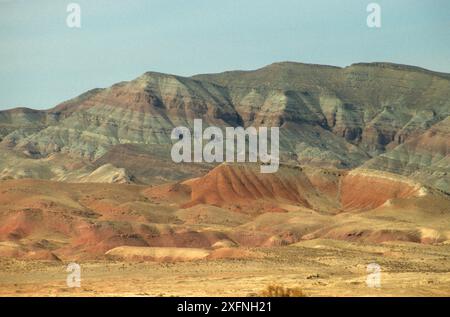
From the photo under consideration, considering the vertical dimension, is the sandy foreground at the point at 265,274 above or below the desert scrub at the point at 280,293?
below

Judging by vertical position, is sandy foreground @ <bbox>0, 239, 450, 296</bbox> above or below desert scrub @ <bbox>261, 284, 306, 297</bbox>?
below

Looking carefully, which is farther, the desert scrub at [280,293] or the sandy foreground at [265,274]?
the sandy foreground at [265,274]

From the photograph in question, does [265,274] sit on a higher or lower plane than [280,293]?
lower

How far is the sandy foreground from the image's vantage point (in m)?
68.6

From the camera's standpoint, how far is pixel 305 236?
6275 inches

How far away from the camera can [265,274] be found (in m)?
91.2

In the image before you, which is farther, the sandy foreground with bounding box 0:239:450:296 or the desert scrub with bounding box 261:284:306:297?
the sandy foreground with bounding box 0:239:450:296

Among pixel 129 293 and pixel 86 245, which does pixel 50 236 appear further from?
pixel 129 293

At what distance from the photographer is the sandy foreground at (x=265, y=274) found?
68.6 meters

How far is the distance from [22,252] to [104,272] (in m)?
30.2

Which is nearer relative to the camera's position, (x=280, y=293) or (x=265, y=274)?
(x=280, y=293)

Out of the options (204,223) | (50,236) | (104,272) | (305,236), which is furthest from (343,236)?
(104,272)
